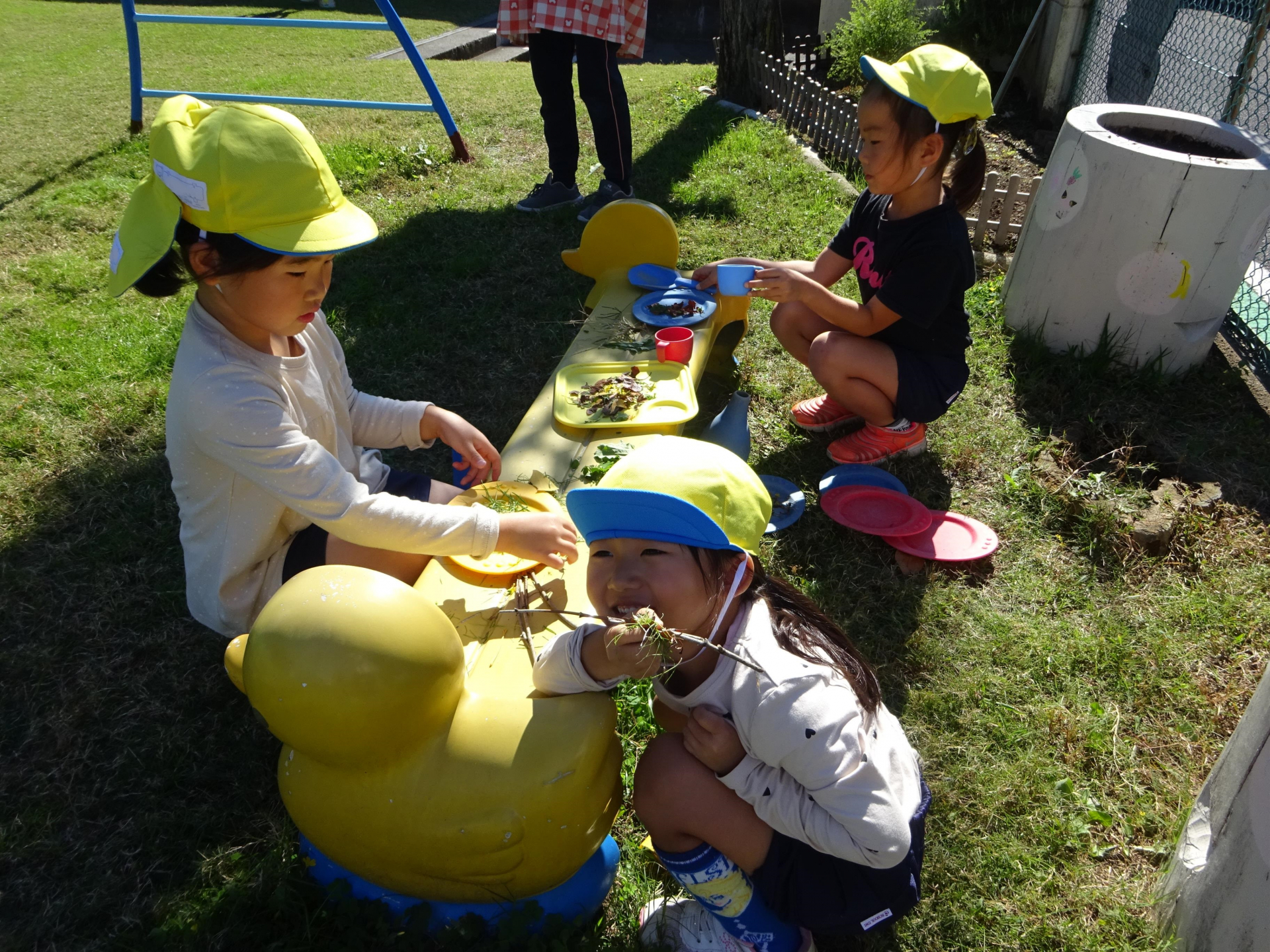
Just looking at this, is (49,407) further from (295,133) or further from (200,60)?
(200,60)

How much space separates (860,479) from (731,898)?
5.63 ft

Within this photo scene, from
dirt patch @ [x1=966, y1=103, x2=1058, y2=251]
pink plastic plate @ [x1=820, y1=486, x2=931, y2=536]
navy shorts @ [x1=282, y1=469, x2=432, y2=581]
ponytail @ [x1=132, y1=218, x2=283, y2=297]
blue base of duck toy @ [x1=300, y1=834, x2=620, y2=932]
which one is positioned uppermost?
ponytail @ [x1=132, y1=218, x2=283, y2=297]

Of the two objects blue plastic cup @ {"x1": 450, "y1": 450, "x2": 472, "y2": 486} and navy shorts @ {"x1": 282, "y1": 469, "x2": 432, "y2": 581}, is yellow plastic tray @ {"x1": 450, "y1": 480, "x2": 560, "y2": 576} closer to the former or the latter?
blue plastic cup @ {"x1": 450, "y1": 450, "x2": 472, "y2": 486}

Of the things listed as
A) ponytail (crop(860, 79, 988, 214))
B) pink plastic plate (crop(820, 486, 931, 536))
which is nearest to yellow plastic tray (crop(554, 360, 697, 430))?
pink plastic plate (crop(820, 486, 931, 536))

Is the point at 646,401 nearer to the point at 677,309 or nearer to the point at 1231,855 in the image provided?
the point at 677,309

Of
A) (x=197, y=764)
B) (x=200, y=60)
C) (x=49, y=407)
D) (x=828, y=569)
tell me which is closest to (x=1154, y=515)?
(x=828, y=569)

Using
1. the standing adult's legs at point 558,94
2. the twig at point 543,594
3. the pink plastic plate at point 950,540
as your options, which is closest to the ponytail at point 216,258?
the twig at point 543,594

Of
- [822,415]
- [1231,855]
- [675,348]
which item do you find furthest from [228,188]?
[822,415]

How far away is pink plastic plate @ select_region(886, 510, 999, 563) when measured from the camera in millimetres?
2793

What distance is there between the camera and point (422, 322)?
13.4 feet

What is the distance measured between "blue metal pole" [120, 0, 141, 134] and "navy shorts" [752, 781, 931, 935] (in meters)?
6.67

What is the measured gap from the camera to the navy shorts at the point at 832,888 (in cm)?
164

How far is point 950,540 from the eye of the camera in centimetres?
287

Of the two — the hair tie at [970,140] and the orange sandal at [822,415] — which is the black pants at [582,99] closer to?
the orange sandal at [822,415]
